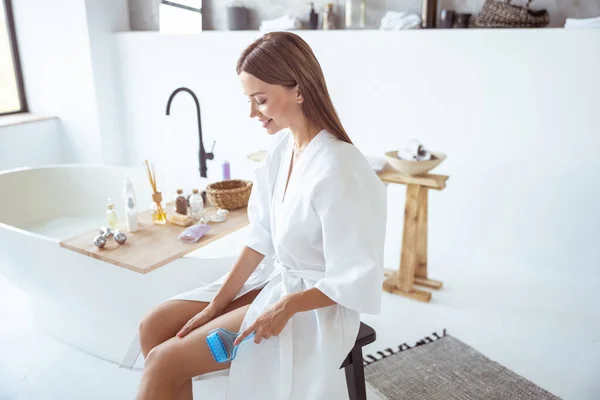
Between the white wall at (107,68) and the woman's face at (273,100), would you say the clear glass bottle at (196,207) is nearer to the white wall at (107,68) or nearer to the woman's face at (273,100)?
the woman's face at (273,100)

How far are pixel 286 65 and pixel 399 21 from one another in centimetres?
184

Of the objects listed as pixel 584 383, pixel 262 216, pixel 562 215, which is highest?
pixel 262 216

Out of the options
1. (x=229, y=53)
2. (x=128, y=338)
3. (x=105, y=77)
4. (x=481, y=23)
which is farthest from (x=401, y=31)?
(x=105, y=77)

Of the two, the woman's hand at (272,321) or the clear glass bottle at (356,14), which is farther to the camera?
the clear glass bottle at (356,14)

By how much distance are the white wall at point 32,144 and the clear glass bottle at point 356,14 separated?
2.47 metres

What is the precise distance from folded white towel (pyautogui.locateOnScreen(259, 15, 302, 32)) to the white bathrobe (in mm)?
2139

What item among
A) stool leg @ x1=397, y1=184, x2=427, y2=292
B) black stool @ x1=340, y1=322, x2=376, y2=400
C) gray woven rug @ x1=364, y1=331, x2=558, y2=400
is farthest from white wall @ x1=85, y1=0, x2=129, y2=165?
black stool @ x1=340, y1=322, x2=376, y2=400

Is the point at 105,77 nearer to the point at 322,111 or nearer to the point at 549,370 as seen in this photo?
the point at 322,111

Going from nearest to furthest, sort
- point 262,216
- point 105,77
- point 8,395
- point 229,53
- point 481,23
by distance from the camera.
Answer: point 262,216 < point 8,395 < point 481,23 < point 229,53 < point 105,77

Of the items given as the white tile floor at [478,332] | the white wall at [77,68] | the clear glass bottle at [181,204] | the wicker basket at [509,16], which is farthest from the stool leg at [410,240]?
the white wall at [77,68]

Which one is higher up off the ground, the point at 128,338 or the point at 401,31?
the point at 401,31

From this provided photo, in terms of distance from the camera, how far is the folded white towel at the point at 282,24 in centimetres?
335

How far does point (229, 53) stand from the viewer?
3631 millimetres

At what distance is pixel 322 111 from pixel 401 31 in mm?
1759
